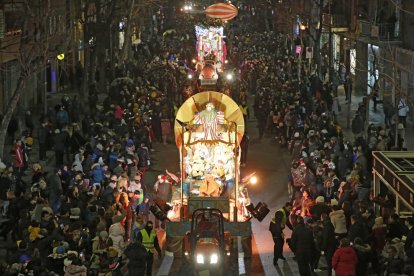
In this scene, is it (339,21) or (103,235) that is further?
(339,21)

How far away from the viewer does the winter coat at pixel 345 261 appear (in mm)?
16641

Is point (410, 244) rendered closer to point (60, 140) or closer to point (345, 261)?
point (345, 261)

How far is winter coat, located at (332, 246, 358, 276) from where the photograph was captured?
16.6 m

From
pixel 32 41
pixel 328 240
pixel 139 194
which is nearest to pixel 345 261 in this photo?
pixel 328 240

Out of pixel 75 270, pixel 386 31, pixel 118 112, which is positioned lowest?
pixel 118 112

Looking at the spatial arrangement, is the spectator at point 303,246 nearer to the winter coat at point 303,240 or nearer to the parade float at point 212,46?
the winter coat at point 303,240

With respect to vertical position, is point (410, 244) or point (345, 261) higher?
point (410, 244)

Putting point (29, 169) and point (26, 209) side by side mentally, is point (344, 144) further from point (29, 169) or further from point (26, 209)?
point (26, 209)

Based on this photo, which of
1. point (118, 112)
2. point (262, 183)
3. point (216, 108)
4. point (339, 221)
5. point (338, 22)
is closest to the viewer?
point (339, 221)

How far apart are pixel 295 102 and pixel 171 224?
16.8 metres

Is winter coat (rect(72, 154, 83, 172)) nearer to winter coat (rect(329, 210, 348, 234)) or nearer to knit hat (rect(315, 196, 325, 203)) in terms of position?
knit hat (rect(315, 196, 325, 203))

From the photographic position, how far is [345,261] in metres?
16.7

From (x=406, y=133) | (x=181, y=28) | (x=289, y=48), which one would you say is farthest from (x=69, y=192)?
(x=181, y=28)

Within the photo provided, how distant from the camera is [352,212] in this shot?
2016 cm
